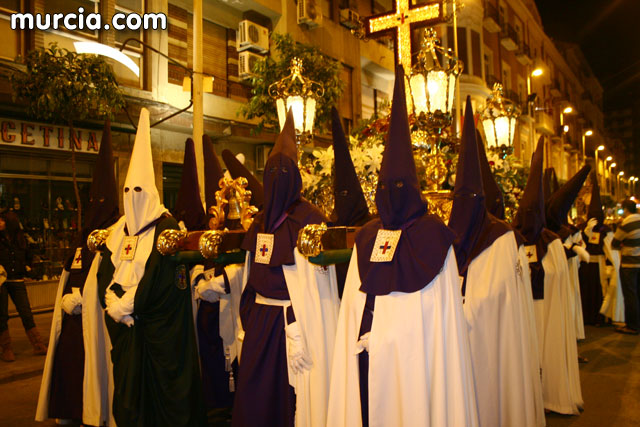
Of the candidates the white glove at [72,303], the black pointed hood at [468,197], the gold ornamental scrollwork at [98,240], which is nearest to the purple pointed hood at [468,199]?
the black pointed hood at [468,197]

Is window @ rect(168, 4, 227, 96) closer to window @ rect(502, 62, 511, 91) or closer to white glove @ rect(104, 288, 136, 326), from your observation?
white glove @ rect(104, 288, 136, 326)

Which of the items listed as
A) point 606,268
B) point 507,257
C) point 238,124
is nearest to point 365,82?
point 238,124

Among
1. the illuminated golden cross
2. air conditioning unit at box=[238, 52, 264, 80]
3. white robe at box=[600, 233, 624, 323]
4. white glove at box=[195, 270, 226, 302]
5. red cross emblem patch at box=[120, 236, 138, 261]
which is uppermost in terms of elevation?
air conditioning unit at box=[238, 52, 264, 80]

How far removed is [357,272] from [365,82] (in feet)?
63.7

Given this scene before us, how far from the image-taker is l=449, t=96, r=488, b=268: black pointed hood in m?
4.07

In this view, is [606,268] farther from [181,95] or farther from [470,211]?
[181,95]

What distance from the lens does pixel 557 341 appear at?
18.5 feet

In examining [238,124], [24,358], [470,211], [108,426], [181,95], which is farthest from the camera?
[238,124]

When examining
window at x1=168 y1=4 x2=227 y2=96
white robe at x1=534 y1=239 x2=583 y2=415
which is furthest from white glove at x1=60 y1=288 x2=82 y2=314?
window at x1=168 y1=4 x2=227 y2=96

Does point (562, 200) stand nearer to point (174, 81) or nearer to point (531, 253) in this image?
point (531, 253)

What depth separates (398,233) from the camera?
10.5ft

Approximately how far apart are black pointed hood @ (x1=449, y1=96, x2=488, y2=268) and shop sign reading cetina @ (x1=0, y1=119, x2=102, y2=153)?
8268 mm

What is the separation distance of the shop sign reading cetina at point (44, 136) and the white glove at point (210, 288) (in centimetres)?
599

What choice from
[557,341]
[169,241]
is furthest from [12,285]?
[557,341]
